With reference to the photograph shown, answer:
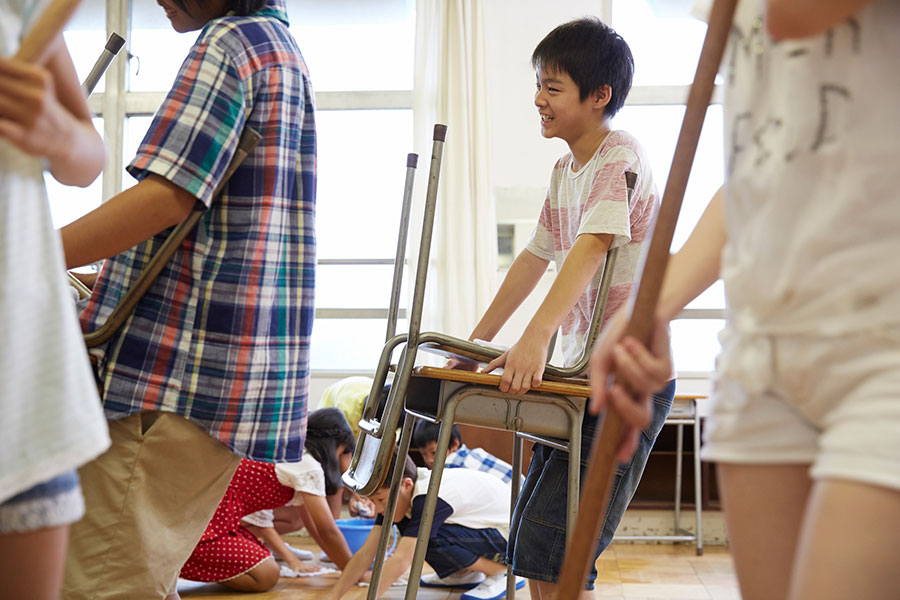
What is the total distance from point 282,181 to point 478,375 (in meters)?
0.51

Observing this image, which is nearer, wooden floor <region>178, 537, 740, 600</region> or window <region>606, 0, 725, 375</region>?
wooden floor <region>178, 537, 740, 600</region>

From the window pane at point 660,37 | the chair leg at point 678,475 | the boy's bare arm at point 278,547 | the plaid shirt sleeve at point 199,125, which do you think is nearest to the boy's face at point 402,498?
the boy's bare arm at point 278,547

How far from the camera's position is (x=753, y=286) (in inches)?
27.5

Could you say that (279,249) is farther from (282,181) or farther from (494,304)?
(494,304)

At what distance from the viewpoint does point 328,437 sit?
339 cm

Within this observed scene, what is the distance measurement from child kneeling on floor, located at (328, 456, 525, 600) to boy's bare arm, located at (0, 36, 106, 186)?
2.16m

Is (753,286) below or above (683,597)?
above

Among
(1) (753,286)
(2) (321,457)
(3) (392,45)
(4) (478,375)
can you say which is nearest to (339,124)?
(3) (392,45)

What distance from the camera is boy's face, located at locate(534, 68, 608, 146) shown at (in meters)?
1.75

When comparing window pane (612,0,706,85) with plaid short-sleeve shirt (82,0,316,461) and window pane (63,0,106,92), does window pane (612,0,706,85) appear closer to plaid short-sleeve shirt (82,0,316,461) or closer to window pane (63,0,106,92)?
window pane (63,0,106,92)

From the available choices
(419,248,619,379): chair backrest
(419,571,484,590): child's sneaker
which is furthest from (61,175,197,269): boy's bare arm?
(419,571,484,590): child's sneaker

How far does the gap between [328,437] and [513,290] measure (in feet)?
5.26

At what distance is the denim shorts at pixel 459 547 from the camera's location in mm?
3061

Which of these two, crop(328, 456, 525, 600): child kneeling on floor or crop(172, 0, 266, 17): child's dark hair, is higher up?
crop(172, 0, 266, 17): child's dark hair
